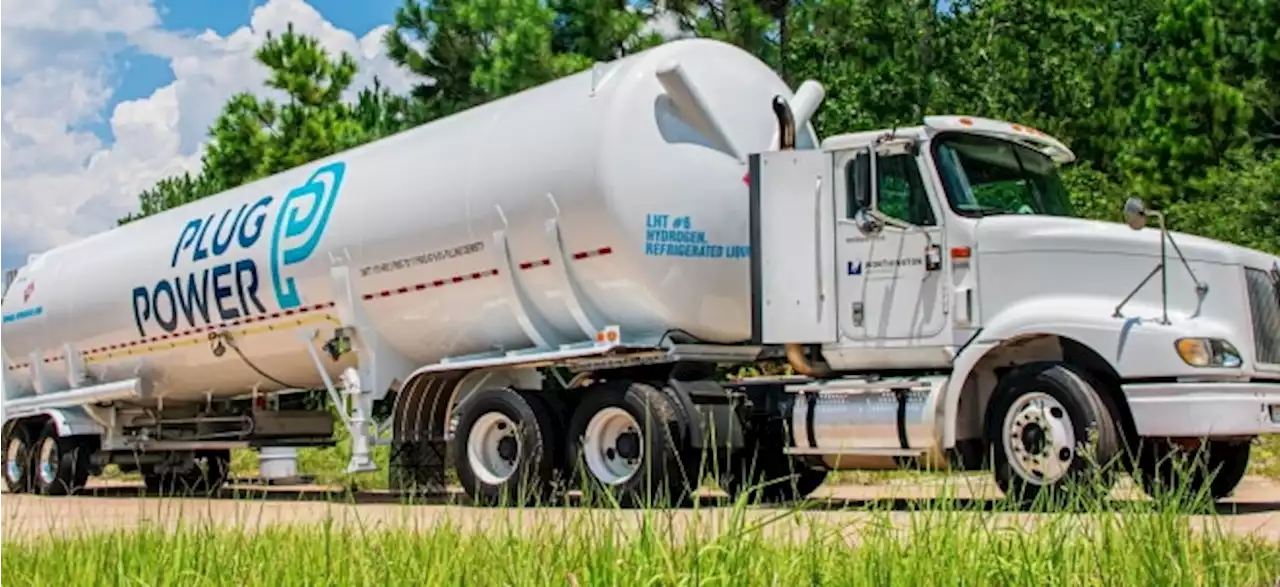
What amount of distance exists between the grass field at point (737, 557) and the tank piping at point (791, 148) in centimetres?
560

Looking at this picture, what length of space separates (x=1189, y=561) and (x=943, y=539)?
0.77m

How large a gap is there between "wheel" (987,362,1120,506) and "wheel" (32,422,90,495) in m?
11.8

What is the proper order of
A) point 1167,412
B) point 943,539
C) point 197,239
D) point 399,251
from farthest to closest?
point 197,239 < point 399,251 < point 1167,412 < point 943,539

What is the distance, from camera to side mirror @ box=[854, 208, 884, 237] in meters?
11.0

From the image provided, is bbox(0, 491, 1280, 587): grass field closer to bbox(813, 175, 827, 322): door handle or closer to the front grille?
the front grille

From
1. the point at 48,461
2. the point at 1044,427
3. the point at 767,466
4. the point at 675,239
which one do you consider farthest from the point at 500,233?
the point at 48,461

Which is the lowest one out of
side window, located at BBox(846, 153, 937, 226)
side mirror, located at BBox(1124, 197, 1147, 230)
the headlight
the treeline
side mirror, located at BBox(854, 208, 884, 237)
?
the headlight

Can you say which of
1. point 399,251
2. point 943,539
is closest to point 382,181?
point 399,251

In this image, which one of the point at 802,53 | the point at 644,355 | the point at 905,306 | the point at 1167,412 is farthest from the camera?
the point at 802,53

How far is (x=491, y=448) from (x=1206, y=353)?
560cm

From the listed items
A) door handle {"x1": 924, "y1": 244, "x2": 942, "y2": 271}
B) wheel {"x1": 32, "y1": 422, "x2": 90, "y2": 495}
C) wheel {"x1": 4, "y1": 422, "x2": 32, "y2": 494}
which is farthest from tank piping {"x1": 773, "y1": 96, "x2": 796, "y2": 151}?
wheel {"x1": 4, "y1": 422, "x2": 32, "y2": 494}

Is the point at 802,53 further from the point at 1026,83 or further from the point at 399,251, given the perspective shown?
the point at 399,251

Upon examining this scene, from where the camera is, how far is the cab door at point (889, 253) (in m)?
10.8

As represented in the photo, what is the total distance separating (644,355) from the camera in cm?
1173
